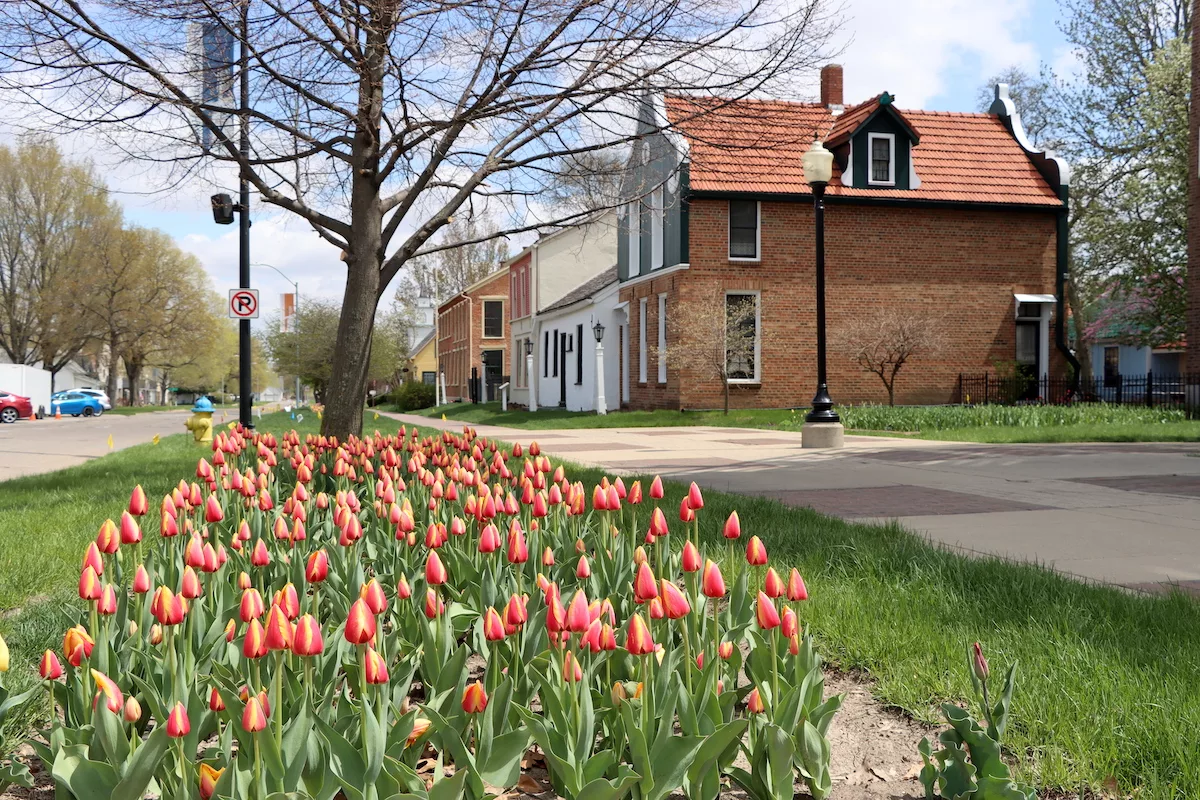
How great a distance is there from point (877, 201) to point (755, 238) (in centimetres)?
352

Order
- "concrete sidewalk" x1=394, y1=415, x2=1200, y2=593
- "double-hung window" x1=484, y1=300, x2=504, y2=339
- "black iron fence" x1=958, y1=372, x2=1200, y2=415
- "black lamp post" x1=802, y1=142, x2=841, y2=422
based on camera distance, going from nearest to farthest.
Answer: "concrete sidewalk" x1=394, y1=415, x2=1200, y2=593, "black lamp post" x1=802, y1=142, x2=841, y2=422, "black iron fence" x1=958, y1=372, x2=1200, y2=415, "double-hung window" x1=484, y1=300, x2=504, y2=339

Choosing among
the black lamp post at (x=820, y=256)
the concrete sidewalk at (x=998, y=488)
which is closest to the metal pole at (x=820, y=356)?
the black lamp post at (x=820, y=256)

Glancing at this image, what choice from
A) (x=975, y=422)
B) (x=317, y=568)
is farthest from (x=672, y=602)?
(x=975, y=422)

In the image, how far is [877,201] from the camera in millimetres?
25891

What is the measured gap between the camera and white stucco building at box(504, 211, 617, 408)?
3838 cm

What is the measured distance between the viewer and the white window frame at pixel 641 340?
1099 inches

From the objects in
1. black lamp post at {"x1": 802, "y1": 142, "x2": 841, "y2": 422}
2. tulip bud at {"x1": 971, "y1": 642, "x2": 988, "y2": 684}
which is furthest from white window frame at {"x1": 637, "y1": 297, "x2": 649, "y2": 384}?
tulip bud at {"x1": 971, "y1": 642, "x2": 988, "y2": 684}

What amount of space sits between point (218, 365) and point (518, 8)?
97.8m

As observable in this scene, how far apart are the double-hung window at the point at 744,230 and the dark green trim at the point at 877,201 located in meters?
0.26

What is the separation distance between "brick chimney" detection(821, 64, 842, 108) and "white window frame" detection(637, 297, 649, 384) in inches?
329

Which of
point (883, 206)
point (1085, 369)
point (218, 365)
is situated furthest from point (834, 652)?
point (218, 365)

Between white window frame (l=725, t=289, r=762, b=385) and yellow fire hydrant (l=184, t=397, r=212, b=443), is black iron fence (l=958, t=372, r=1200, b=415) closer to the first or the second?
white window frame (l=725, t=289, r=762, b=385)

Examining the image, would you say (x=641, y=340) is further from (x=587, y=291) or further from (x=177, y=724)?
(x=177, y=724)

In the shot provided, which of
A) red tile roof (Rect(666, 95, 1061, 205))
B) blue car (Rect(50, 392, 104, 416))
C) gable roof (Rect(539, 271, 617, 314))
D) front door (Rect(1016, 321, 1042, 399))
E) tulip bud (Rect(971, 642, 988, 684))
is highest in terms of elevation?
red tile roof (Rect(666, 95, 1061, 205))
